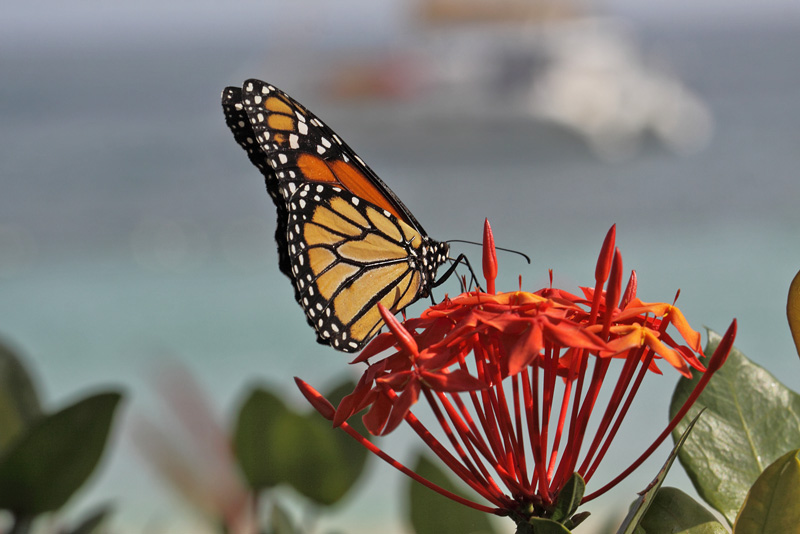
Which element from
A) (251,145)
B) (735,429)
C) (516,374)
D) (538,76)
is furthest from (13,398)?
(538,76)

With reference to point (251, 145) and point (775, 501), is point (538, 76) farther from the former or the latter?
point (775, 501)

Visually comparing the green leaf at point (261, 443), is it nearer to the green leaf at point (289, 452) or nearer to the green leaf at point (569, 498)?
the green leaf at point (289, 452)

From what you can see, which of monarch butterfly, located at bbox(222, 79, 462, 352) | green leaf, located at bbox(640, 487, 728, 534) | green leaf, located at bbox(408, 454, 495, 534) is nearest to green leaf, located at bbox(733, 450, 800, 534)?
green leaf, located at bbox(640, 487, 728, 534)

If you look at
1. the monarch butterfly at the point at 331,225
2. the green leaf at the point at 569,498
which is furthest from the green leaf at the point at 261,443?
the green leaf at the point at 569,498

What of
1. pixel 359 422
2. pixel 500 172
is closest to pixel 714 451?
pixel 359 422

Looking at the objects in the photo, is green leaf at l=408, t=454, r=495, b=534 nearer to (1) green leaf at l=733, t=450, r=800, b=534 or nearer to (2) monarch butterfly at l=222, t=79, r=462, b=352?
(2) monarch butterfly at l=222, t=79, r=462, b=352

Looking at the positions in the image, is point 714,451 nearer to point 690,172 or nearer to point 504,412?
point 504,412
